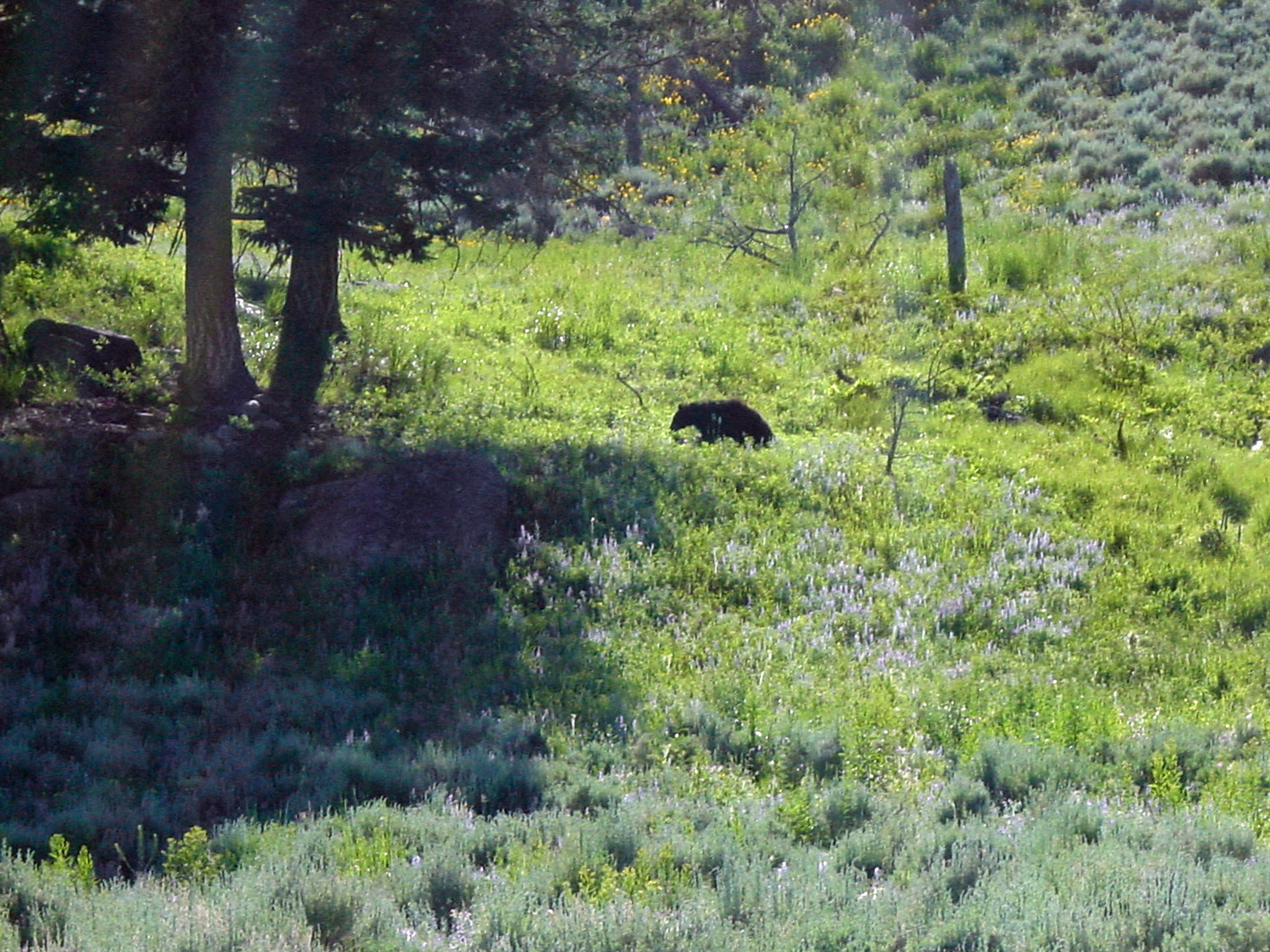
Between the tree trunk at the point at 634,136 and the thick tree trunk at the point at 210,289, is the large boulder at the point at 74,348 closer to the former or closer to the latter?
the thick tree trunk at the point at 210,289

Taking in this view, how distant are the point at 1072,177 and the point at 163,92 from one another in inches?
661

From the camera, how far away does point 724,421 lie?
469 inches

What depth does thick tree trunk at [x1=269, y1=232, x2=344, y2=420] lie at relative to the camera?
11.6 m

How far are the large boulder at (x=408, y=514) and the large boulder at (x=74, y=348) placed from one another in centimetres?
240

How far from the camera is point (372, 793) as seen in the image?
20.2 ft

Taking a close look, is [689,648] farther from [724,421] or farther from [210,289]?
[210,289]

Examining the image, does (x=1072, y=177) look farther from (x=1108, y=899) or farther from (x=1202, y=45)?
(x=1108, y=899)

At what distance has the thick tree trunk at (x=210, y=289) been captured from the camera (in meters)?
10.1

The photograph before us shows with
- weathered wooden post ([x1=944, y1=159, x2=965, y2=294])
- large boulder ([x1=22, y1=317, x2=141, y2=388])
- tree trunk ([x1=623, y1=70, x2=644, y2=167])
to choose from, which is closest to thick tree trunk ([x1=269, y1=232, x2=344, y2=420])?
large boulder ([x1=22, y1=317, x2=141, y2=388])

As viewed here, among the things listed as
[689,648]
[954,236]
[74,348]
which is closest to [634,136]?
[954,236]

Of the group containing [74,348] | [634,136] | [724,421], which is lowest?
[724,421]

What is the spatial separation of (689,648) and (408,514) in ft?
7.39

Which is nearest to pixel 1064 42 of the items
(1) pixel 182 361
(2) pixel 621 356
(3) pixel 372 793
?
(2) pixel 621 356

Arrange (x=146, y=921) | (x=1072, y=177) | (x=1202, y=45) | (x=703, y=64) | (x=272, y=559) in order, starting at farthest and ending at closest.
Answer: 1. (x=703, y=64)
2. (x=1202, y=45)
3. (x=1072, y=177)
4. (x=272, y=559)
5. (x=146, y=921)
